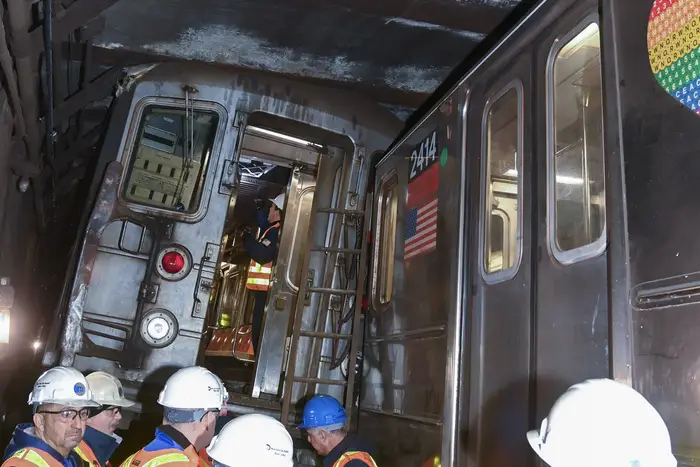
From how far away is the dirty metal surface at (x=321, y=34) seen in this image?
13.9 feet

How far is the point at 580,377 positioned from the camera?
6.58 feet

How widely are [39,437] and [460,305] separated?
1.96 metres

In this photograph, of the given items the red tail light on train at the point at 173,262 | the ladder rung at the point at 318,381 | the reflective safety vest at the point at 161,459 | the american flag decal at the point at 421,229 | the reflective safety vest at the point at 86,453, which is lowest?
the reflective safety vest at the point at 86,453

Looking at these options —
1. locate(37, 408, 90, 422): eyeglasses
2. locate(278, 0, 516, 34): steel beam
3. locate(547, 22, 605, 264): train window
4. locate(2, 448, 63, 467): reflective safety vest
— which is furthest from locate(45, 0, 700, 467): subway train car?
locate(2, 448, 63, 467): reflective safety vest

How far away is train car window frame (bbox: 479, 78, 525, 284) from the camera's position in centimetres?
255

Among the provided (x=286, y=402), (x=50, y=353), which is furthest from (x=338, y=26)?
(x=50, y=353)

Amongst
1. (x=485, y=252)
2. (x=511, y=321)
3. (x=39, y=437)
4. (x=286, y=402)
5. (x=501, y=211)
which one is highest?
(x=501, y=211)

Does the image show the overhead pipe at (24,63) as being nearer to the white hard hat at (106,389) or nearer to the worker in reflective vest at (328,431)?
the white hard hat at (106,389)

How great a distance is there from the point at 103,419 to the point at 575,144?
113 inches

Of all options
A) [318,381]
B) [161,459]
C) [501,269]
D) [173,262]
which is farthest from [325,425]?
[173,262]

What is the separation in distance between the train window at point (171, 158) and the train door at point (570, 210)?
283cm

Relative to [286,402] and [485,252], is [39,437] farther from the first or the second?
[485,252]

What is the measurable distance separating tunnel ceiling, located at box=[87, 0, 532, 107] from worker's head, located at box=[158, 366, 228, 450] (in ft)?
8.41

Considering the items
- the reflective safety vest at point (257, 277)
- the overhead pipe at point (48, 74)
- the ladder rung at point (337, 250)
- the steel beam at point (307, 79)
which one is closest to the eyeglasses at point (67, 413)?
the overhead pipe at point (48, 74)
